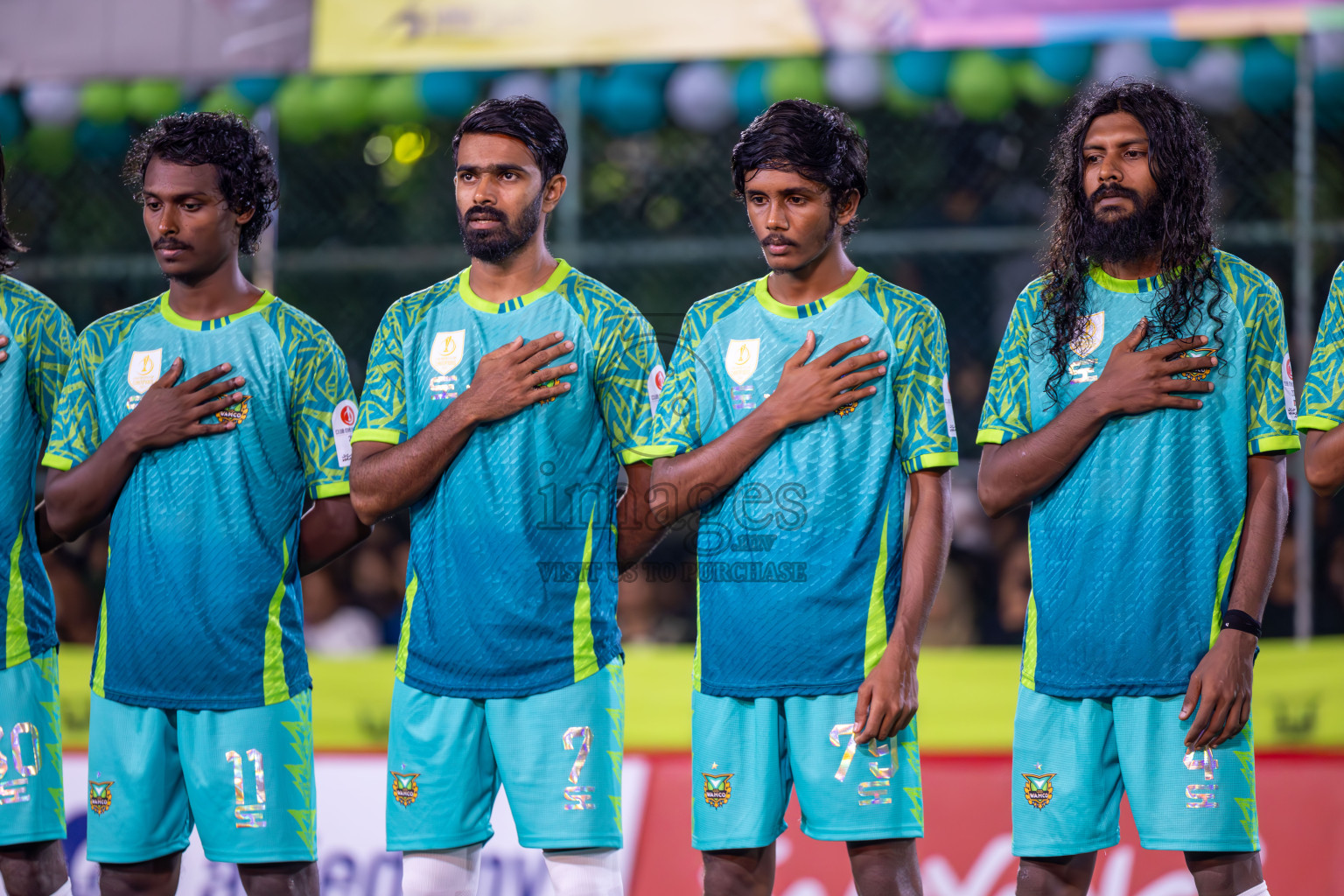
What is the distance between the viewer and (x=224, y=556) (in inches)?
147

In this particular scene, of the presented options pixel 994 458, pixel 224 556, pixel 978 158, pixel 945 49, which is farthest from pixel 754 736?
pixel 978 158

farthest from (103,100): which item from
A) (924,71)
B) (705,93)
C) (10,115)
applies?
(924,71)

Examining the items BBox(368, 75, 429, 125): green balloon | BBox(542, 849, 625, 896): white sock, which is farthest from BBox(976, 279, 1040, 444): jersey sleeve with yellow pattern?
BBox(368, 75, 429, 125): green balloon

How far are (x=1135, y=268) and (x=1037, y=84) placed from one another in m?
3.02

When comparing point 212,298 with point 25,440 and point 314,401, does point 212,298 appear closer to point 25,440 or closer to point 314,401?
point 314,401

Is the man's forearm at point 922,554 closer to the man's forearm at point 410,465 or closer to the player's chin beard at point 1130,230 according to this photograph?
the player's chin beard at point 1130,230

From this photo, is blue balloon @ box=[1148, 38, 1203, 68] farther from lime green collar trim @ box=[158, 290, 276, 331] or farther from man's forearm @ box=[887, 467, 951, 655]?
lime green collar trim @ box=[158, 290, 276, 331]

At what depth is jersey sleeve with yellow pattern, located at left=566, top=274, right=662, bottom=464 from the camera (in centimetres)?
365

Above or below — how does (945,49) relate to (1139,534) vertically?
above

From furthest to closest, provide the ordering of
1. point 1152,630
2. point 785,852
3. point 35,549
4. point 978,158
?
point 978,158
point 785,852
point 35,549
point 1152,630

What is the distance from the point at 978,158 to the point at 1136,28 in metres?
2.11

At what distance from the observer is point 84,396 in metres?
3.95

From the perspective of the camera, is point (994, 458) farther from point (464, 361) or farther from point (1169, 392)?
point (464, 361)

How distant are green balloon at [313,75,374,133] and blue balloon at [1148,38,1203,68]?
3441mm
